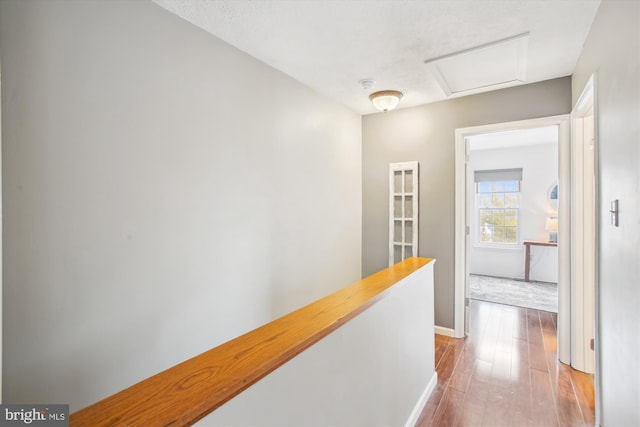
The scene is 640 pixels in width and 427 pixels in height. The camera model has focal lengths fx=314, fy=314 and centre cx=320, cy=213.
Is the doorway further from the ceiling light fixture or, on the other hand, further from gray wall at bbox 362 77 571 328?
the ceiling light fixture

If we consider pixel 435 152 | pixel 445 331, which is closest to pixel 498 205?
pixel 435 152

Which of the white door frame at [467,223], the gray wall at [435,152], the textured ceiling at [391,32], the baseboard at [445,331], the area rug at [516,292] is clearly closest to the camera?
the textured ceiling at [391,32]

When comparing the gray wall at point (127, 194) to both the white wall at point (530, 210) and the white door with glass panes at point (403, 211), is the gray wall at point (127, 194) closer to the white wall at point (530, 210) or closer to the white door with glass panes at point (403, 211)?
the white door with glass panes at point (403, 211)

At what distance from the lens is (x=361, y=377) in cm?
134

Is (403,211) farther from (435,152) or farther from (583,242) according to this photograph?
(583,242)

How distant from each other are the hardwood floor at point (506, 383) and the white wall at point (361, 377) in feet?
0.59

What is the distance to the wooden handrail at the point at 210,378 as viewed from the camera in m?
0.62

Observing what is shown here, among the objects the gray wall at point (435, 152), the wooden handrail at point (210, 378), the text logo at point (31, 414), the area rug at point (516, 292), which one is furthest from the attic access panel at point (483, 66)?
the area rug at point (516, 292)

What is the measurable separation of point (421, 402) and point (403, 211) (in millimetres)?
1994

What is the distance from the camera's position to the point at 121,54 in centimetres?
161

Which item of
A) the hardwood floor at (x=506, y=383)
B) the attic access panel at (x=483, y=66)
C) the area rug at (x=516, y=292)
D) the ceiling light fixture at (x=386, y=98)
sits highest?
the attic access panel at (x=483, y=66)

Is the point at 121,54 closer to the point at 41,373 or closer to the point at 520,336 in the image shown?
the point at 41,373

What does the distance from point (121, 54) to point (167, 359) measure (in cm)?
168

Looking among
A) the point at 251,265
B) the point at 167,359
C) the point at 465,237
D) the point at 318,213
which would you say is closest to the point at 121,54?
the point at 251,265
